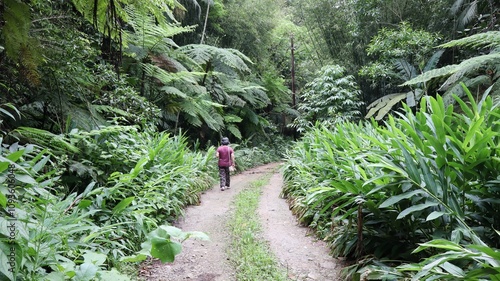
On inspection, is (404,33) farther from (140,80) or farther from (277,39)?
(277,39)

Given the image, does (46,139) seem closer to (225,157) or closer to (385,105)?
(225,157)

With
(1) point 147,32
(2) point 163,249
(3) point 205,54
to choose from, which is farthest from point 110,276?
(3) point 205,54

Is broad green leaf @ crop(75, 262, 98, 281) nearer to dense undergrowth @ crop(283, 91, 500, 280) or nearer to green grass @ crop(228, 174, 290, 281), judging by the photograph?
green grass @ crop(228, 174, 290, 281)

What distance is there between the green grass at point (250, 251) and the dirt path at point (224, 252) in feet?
0.23

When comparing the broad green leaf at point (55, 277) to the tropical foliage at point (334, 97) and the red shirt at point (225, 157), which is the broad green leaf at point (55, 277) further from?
the tropical foliage at point (334, 97)

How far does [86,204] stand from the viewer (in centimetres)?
184

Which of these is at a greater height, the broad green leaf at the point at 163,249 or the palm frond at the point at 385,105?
the palm frond at the point at 385,105

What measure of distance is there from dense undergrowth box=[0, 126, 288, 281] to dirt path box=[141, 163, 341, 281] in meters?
0.19

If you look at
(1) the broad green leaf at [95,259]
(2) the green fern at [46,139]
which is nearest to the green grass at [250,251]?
(1) the broad green leaf at [95,259]

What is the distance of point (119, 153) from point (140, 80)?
A: 2.76m

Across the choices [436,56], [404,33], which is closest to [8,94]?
[404,33]

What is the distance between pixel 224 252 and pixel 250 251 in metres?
0.26

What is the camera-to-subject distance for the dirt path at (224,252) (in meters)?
2.41

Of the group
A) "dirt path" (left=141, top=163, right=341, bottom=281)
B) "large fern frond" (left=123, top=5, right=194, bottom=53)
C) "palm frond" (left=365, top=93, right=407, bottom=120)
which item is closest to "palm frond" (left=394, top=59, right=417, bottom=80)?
"palm frond" (left=365, top=93, right=407, bottom=120)
